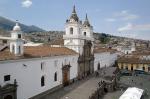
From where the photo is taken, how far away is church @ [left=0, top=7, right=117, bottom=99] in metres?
27.4

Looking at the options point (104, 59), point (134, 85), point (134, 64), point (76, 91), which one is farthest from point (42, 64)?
point (134, 64)

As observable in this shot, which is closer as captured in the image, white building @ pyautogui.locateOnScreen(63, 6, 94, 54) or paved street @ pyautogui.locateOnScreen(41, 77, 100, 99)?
paved street @ pyautogui.locateOnScreen(41, 77, 100, 99)

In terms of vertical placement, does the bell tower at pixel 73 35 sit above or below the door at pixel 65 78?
above

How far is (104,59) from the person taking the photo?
242ft

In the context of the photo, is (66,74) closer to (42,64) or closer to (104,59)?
(42,64)

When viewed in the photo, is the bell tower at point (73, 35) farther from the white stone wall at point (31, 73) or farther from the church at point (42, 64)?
the white stone wall at point (31, 73)

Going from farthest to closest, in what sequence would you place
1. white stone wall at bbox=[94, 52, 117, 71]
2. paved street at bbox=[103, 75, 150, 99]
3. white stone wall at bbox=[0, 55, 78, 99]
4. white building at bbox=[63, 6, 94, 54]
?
white stone wall at bbox=[94, 52, 117, 71]
white building at bbox=[63, 6, 94, 54]
paved street at bbox=[103, 75, 150, 99]
white stone wall at bbox=[0, 55, 78, 99]

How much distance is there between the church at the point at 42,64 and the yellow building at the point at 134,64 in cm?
1767

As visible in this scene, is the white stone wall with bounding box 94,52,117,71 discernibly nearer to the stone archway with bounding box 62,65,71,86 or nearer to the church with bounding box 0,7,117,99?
the church with bounding box 0,7,117,99

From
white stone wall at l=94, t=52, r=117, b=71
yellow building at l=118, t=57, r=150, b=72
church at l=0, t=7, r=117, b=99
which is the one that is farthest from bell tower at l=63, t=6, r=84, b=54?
yellow building at l=118, t=57, r=150, b=72

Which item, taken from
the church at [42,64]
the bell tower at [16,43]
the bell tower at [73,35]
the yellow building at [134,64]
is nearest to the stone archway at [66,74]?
the church at [42,64]

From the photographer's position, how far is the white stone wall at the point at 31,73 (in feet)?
89.7

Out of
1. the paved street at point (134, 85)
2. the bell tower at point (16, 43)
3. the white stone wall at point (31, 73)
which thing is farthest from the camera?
the paved street at point (134, 85)

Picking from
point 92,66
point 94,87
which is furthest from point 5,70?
point 92,66
